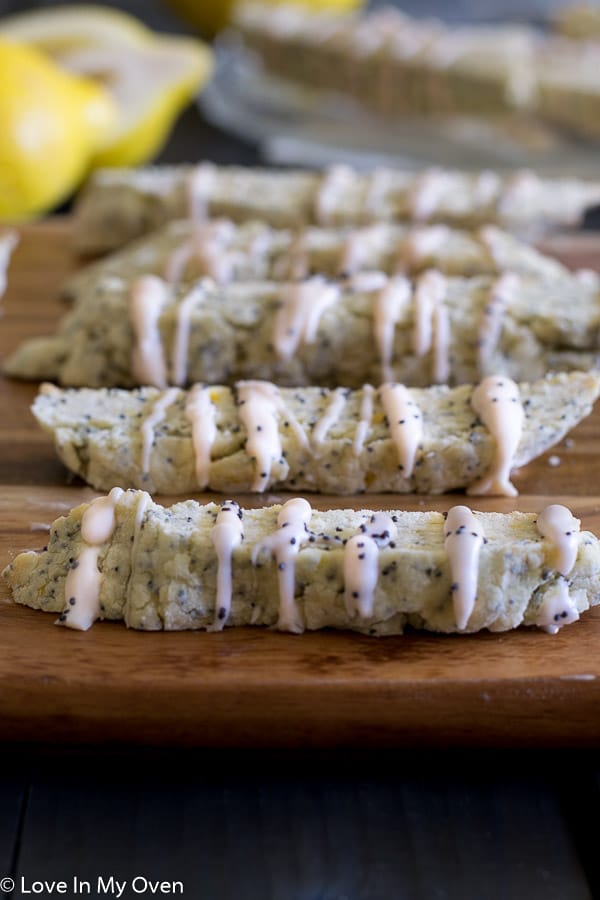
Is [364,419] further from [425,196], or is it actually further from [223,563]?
[425,196]

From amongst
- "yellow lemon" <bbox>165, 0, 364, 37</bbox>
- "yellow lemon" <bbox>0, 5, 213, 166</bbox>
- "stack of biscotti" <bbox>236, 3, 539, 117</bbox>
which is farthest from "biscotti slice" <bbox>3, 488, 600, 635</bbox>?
"yellow lemon" <bbox>165, 0, 364, 37</bbox>

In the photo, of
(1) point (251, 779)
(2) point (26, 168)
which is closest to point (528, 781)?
(1) point (251, 779)

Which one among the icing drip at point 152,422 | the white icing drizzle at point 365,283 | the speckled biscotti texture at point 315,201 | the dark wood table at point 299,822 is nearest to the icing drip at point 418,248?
the white icing drizzle at point 365,283

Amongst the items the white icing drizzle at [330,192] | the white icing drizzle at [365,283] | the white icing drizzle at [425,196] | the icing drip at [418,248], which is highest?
Answer: the white icing drizzle at [365,283]

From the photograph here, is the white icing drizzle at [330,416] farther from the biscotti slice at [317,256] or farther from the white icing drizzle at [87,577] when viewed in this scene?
the biscotti slice at [317,256]

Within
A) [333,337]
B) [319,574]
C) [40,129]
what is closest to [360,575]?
[319,574]
